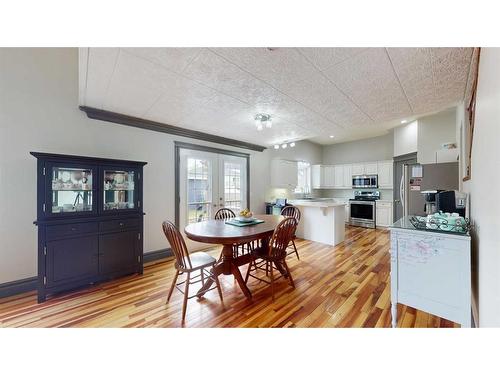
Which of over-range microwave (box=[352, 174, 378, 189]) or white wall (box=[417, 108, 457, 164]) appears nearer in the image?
white wall (box=[417, 108, 457, 164])

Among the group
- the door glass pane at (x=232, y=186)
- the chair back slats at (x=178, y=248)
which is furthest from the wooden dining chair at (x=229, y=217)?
the chair back slats at (x=178, y=248)

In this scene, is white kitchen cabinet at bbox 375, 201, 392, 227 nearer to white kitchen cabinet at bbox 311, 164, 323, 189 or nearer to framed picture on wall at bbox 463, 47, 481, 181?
white kitchen cabinet at bbox 311, 164, 323, 189

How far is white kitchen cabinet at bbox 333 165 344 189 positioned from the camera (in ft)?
21.6

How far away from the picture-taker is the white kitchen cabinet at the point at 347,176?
6.38 m

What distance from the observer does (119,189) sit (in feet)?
8.96

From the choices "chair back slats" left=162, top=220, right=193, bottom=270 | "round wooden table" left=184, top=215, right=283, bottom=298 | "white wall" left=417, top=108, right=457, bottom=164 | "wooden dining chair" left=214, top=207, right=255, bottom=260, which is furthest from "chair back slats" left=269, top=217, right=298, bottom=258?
"white wall" left=417, top=108, right=457, bottom=164

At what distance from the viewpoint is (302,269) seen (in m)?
2.97

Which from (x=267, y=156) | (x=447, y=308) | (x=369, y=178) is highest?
(x=267, y=156)

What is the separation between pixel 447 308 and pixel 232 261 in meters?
1.91

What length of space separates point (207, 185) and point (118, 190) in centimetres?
164

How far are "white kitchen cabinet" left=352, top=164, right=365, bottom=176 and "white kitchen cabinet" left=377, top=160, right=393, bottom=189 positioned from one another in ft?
1.42

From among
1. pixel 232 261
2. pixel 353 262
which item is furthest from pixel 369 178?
pixel 232 261

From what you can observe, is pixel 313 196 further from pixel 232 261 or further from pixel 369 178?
pixel 232 261

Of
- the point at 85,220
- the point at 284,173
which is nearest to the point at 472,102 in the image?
the point at 284,173
